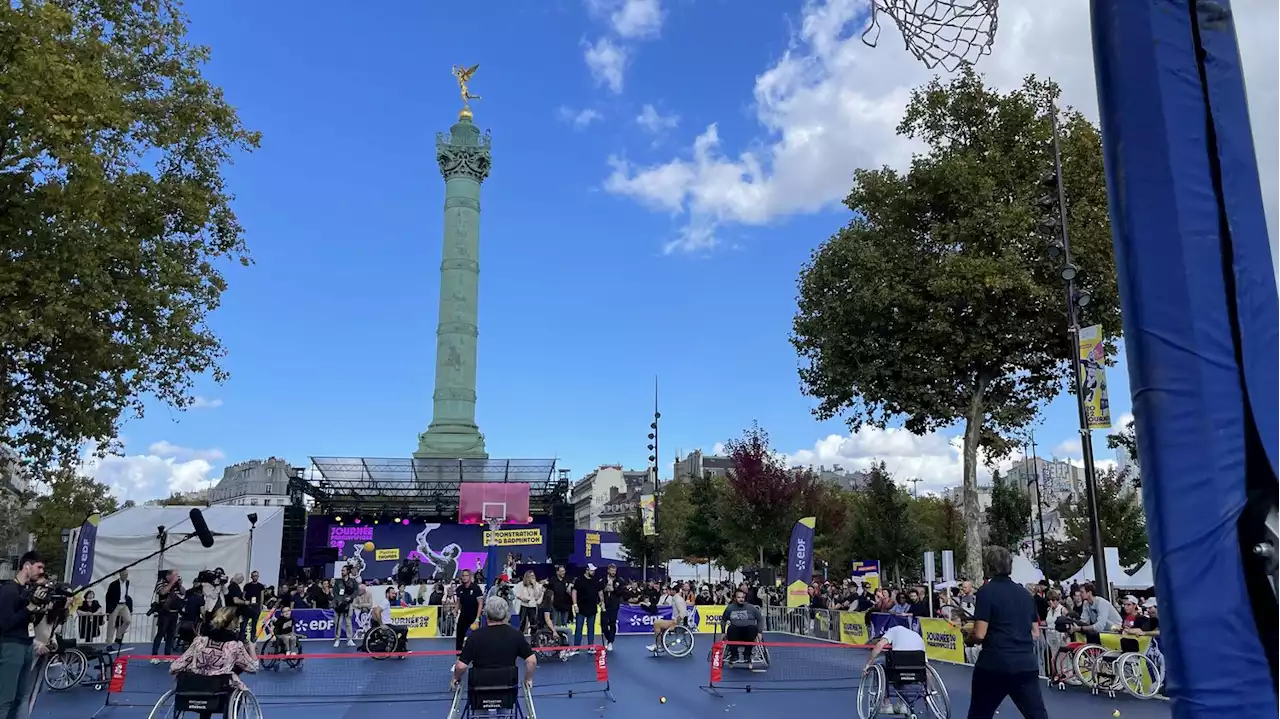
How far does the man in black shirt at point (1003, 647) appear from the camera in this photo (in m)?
6.12

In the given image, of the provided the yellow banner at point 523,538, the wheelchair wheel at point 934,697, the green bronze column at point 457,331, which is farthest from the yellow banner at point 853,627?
the green bronze column at point 457,331

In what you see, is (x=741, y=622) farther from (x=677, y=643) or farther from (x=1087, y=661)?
(x=1087, y=661)

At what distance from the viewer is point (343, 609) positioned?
75.5 ft

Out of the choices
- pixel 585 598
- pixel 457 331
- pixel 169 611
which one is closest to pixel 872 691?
pixel 585 598

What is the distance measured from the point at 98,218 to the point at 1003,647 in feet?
47.8

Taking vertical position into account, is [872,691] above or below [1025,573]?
below

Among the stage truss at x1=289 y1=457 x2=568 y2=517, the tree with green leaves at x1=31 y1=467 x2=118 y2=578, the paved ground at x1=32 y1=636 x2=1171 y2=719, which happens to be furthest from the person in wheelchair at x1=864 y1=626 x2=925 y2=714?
the tree with green leaves at x1=31 y1=467 x2=118 y2=578

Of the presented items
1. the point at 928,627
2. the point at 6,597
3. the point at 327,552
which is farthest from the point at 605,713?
the point at 327,552

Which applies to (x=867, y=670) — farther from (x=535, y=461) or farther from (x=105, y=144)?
(x=535, y=461)

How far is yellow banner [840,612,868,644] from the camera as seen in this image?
2103 cm

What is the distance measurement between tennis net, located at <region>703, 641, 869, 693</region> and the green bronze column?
1287 inches

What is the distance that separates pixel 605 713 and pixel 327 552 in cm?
3618

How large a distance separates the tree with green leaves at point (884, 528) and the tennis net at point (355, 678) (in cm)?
2782

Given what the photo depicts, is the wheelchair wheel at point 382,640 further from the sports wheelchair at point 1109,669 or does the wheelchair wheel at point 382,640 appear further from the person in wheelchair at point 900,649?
the sports wheelchair at point 1109,669
